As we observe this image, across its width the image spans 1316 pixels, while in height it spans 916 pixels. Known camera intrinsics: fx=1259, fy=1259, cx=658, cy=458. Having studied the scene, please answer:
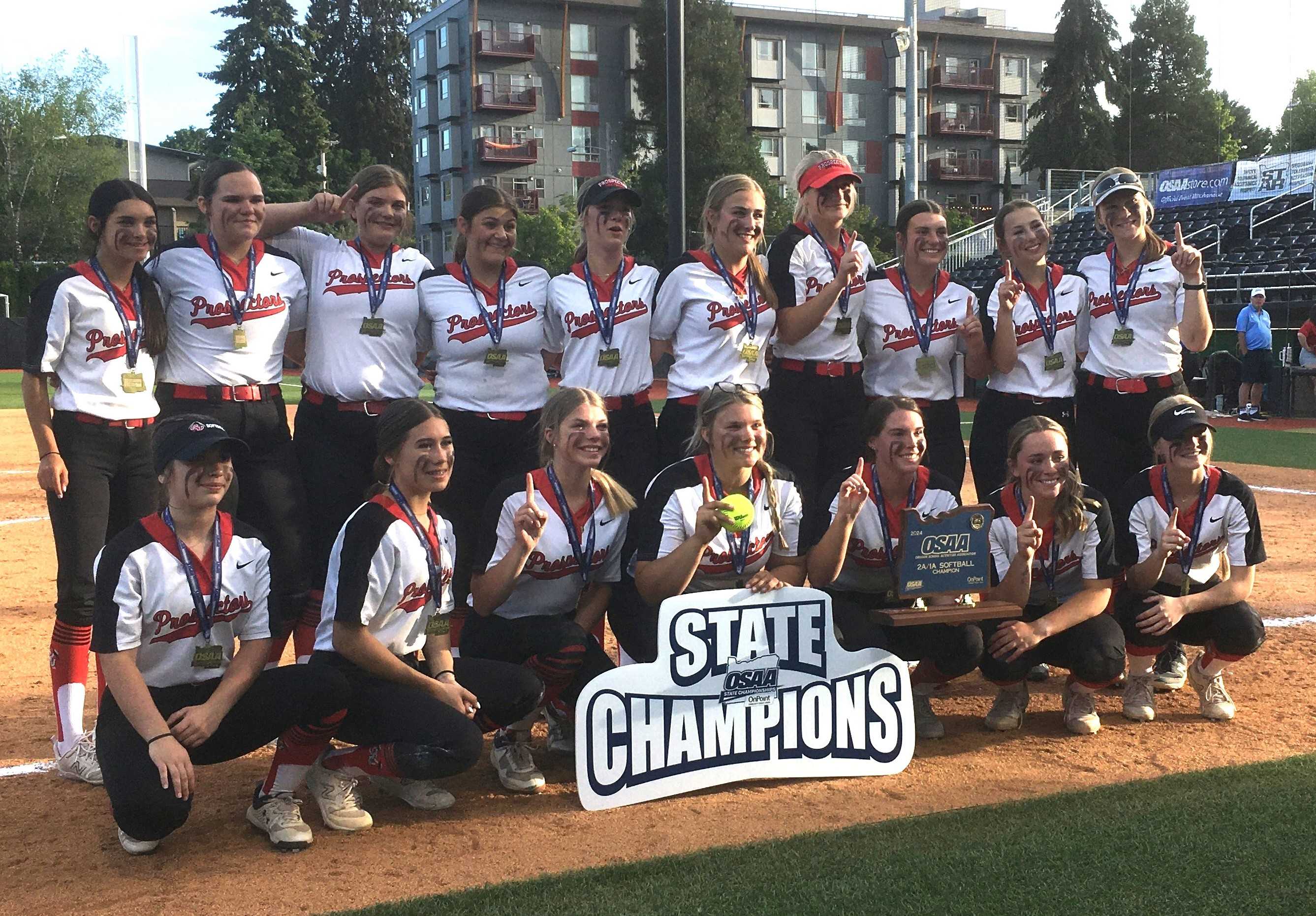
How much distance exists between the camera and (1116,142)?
178 feet

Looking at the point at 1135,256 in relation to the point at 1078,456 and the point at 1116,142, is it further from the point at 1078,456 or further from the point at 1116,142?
the point at 1116,142

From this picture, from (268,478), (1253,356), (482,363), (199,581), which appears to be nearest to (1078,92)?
(1253,356)

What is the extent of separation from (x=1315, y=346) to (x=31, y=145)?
52.1 m

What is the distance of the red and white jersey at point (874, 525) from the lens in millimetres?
5059

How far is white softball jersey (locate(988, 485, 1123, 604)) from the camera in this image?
5.18m

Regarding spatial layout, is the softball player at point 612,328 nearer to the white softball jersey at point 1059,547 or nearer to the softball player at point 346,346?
the softball player at point 346,346

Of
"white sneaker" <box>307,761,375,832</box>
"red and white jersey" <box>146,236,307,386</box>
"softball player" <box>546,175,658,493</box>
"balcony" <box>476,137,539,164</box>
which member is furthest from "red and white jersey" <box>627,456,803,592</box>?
"balcony" <box>476,137,539,164</box>

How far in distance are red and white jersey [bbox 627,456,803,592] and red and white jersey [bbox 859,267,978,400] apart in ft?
3.15

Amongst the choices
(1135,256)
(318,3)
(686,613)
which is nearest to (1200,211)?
(1135,256)

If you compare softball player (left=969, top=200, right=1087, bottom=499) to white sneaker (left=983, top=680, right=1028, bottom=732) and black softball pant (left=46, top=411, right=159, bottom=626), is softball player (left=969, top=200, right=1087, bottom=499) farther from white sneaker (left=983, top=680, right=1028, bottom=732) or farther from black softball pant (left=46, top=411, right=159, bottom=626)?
black softball pant (left=46, top=411, right=159, bottom=626)

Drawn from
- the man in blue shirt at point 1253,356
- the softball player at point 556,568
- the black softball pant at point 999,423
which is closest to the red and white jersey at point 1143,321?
the black softball pant at point 999,423

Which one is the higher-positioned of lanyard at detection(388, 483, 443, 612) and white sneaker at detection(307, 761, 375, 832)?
lanyard at detection(388, 483, 443, 612)

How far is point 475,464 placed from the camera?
5.33 metres

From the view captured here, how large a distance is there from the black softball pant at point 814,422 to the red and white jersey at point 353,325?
1.59m
